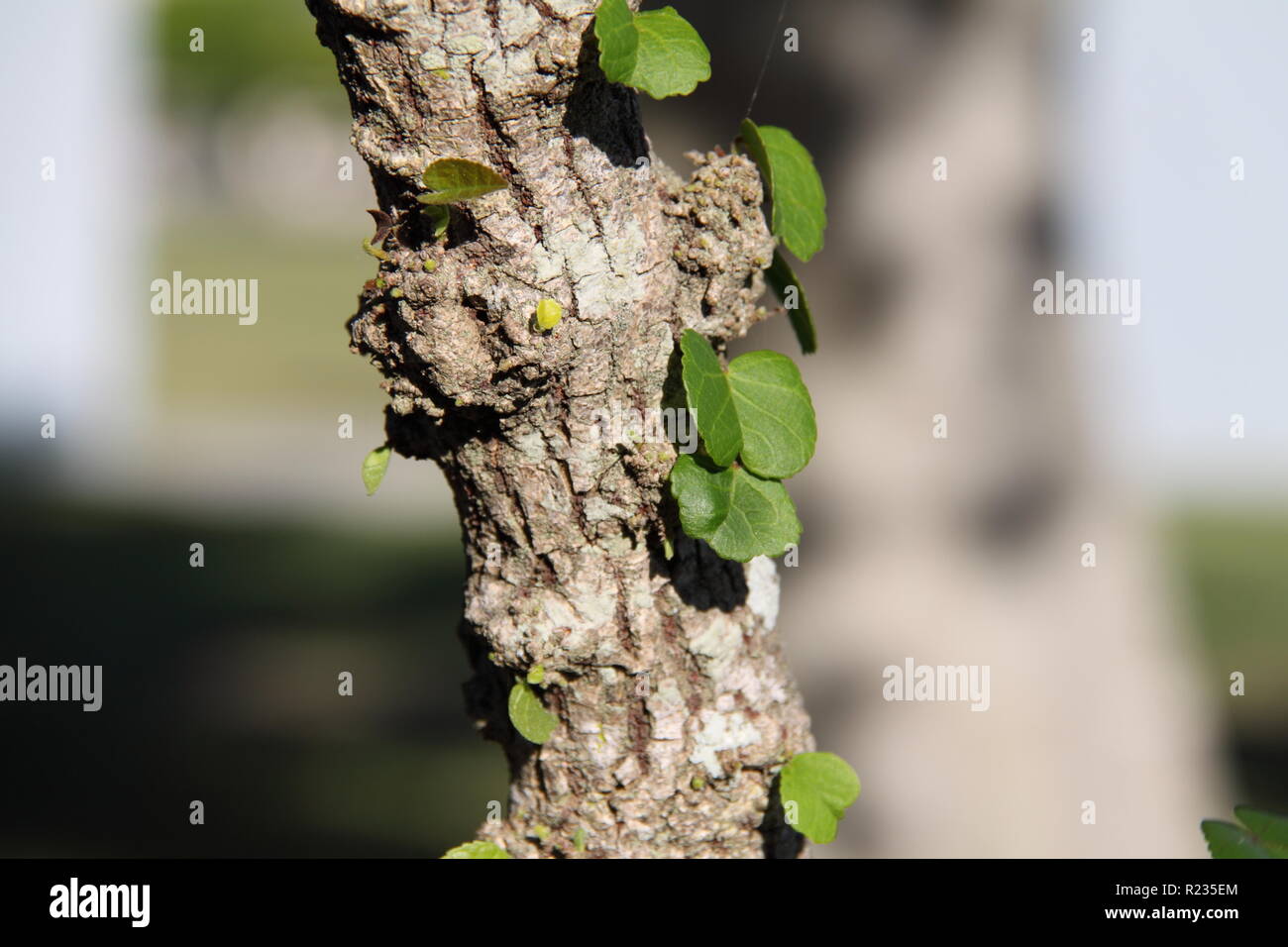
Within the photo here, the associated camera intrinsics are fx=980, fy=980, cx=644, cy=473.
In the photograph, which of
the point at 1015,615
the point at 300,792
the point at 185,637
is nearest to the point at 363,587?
the point at 185,637

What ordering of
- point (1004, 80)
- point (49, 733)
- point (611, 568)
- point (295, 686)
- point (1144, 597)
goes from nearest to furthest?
point (611, 568), point (1004, 80), point (1144, 597), point (49, 733), point (295, 686)

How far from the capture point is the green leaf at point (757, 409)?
100cm

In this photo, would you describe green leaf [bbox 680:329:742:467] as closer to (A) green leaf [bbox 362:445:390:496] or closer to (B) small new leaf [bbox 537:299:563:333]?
(B) small new leaf [bbox 537:299:563:333]

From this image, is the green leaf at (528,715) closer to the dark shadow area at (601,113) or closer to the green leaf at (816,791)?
the green leaf at (816,791)

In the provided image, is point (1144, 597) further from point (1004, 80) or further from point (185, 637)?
point (185, 637)

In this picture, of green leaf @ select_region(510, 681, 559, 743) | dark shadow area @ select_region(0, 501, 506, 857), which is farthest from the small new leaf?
dark shadow area @ select_region(0, 501, 506, 857)

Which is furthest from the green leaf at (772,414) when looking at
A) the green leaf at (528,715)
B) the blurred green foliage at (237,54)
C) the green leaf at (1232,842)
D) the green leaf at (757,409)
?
the blurred green foliage at (237,54)

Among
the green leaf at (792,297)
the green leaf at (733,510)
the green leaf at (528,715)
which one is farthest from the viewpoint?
the green leaf at (792,297)

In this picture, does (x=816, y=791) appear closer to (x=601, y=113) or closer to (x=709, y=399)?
(x=709, y=399)

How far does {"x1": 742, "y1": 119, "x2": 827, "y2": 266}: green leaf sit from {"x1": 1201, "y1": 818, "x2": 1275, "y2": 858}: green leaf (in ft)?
2.37

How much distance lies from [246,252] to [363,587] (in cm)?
1917

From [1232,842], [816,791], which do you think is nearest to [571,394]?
[816,791]

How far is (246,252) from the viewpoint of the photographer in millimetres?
23016

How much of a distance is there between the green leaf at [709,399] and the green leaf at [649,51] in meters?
0.24
